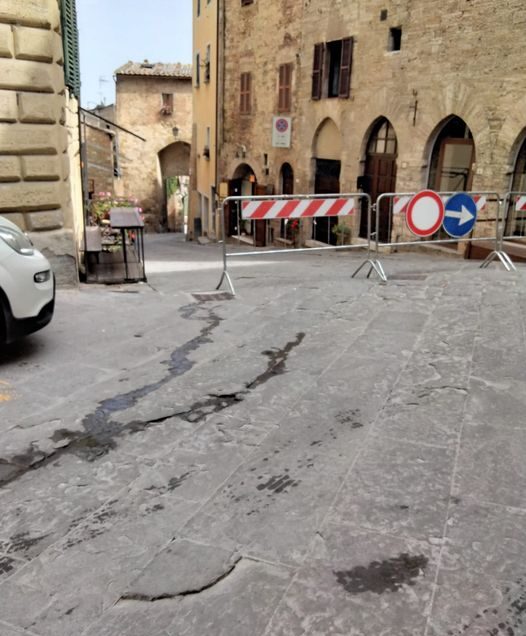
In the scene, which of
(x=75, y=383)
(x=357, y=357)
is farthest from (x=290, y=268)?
(x=75, y=383)

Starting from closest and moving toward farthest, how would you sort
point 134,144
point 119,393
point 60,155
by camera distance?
point 119,393, point 60,155, point 134,144

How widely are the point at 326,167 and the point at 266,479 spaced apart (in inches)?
702

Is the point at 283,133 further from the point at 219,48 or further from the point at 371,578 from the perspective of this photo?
the point at 371,578

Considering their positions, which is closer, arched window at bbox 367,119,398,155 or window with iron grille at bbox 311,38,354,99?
arched window at bbox 367,119,398,155

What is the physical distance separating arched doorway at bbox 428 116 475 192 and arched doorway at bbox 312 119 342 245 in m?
3.99

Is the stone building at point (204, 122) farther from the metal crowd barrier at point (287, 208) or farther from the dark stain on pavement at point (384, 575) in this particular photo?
the dark stain on pavement at point (384, 575)

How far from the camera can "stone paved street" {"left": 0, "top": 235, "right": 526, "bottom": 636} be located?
242 cm

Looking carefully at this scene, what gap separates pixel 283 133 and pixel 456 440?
18.9m

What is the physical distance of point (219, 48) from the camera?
25047mm

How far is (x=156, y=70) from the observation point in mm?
36125

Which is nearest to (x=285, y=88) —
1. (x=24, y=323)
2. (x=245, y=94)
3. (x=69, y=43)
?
(x=245, y=94)

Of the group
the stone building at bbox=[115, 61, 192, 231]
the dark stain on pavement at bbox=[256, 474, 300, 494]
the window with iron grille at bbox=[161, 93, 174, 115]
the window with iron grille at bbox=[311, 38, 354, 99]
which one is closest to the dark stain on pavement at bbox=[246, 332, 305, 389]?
the dark stain on pavement at bbox=[256, 474, 300, 494]

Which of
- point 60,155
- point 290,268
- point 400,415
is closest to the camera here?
point 400,415

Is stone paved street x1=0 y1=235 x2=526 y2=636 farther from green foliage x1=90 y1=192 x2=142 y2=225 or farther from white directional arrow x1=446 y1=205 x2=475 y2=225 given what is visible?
green foliage x1=90 y1=192 x2=142 y2=225
